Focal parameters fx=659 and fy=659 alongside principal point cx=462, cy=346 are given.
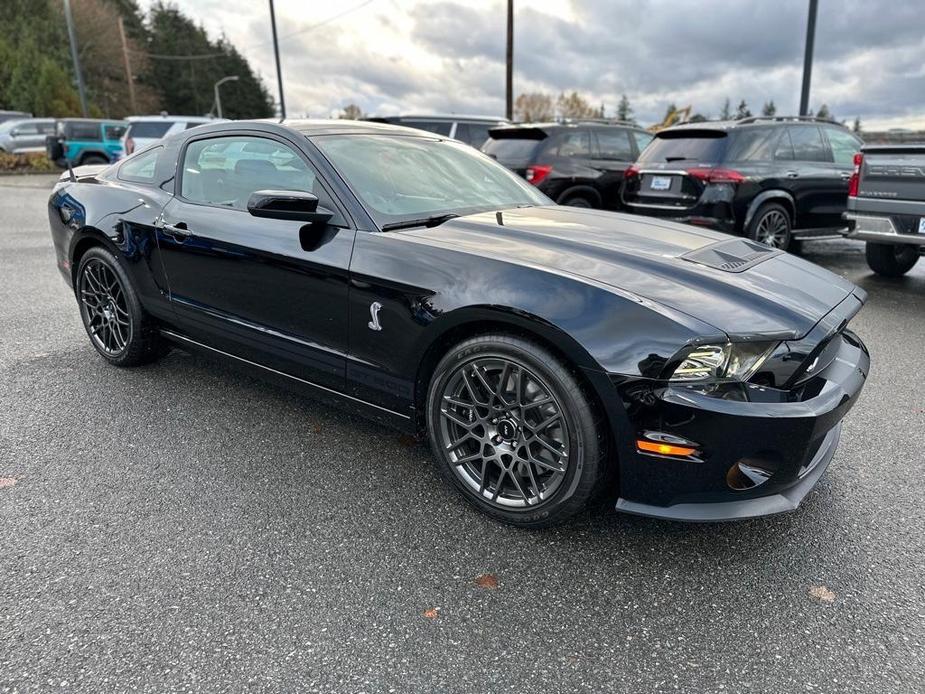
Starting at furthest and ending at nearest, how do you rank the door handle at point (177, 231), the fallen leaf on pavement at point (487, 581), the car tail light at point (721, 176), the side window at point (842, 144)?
1. the side window at point (842, 144)
2. the car tail light at point (721, 176)
3. the door handle at point (177, 231)
4. the fallen leaf on pavement at point (487, 581)

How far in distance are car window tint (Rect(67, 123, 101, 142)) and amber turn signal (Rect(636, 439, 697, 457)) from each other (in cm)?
2373

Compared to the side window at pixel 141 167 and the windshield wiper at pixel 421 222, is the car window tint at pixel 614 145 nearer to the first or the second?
the side window at pixel 141 167

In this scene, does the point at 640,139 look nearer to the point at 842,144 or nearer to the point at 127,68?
the point at 842,144

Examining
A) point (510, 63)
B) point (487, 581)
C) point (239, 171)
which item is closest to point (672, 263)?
point (487, 581)

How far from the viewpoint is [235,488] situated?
108 inches

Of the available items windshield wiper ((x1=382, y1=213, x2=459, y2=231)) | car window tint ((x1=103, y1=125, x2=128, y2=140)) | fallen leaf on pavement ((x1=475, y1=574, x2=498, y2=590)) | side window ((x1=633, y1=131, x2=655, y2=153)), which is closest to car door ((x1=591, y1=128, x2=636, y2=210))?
side window ((x1=633, y1=131, x2=655, y2=153))

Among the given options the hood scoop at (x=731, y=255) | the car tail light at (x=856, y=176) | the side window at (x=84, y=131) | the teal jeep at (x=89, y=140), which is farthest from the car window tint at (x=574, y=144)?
the side window at (x=84, y=131)

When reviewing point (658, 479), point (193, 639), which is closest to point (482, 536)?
point (658, 479)

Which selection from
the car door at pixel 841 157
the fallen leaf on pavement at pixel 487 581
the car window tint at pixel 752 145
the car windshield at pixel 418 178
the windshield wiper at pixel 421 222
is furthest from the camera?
the car door at pixel 841 157

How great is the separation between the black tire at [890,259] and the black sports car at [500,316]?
506 cm

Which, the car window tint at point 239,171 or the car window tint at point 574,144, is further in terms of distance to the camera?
the car window tint at point 574,144

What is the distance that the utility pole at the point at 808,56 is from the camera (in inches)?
477

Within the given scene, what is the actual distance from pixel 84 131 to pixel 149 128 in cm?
493

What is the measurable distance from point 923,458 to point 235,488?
3081 millimetres
